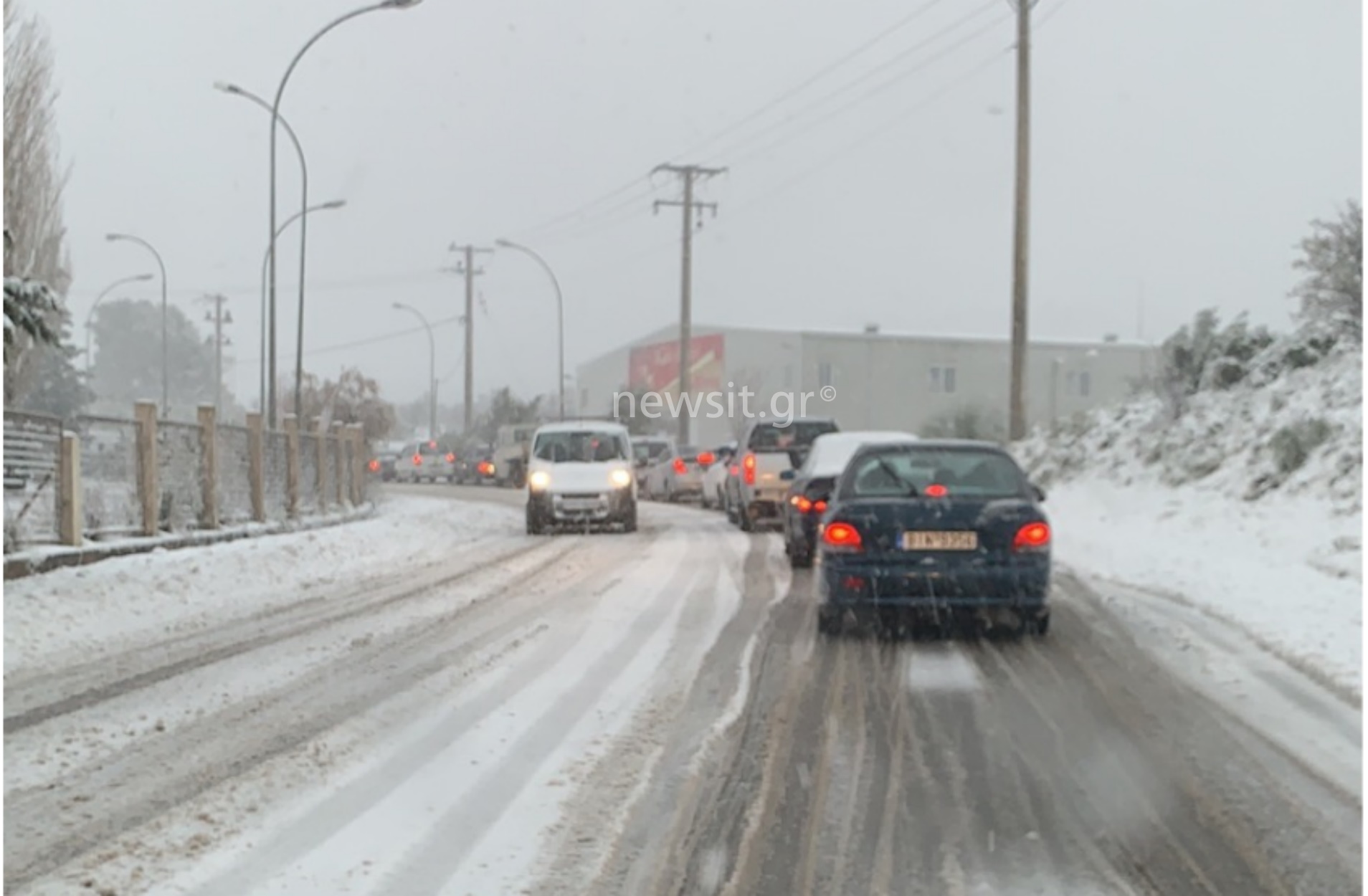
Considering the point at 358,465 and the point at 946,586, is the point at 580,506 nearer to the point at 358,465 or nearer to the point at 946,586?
the point at 358,465

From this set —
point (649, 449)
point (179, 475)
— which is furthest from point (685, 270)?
point (179, 475)

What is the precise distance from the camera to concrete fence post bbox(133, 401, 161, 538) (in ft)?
52.3

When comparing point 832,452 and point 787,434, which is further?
point 787,434

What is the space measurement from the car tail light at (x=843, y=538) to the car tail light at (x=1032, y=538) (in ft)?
3.56

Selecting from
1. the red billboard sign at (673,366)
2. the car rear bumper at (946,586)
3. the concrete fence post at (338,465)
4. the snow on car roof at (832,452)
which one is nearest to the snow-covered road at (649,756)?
the car rear bumper at (946,586)

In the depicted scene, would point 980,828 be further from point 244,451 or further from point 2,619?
point 244,451

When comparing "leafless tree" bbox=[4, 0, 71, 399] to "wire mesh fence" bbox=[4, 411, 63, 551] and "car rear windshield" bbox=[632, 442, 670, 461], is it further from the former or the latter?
"car rear windshield" bbox=[632, 442, 670, 461]

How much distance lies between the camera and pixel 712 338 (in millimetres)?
78125

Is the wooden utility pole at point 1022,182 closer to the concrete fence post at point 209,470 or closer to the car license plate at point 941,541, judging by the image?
the concrete fence post at point 209,470

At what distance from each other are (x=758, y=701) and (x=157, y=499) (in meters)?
10.5

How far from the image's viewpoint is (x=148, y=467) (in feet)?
52.8

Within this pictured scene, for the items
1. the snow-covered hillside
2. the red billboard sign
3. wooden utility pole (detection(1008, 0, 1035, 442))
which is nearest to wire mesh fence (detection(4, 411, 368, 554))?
the snow-covered hillside

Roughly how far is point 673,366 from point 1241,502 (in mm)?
65480

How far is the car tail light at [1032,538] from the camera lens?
9930 millimetres
